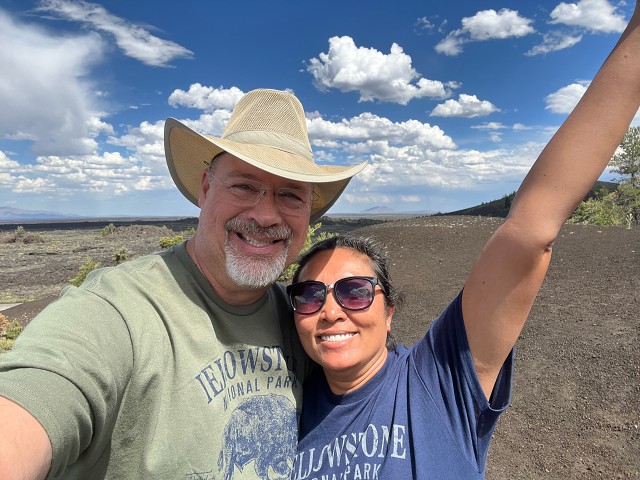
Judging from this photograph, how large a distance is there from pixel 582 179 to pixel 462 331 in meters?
0.69

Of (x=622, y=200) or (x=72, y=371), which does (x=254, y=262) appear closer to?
(x=72, y=371)

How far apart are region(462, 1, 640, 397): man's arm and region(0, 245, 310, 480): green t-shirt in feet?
2.79

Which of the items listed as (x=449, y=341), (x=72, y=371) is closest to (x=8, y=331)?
(x=72, y=371)

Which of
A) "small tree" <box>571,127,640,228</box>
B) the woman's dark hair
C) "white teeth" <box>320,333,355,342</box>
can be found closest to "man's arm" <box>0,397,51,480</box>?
"white teeth" <box>320,333,355,342</box>

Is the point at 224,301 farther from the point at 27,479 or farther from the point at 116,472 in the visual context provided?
the point at 27,479

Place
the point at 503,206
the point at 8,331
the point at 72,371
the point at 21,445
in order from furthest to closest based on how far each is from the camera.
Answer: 1. the point at 503,206
2. the point at 8,331
3. the point at 72,371
4. the point at 21,445

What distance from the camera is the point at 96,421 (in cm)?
139

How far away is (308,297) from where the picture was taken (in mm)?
2154

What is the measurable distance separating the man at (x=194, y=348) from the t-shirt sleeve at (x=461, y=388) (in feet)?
2.02

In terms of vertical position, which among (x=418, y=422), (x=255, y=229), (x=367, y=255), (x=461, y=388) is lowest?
(x=418, y=422)

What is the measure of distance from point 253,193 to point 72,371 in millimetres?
1050

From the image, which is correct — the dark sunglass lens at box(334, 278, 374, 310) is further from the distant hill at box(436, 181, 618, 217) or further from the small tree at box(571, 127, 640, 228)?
the distant hill at box(436, 181, 618, 217)

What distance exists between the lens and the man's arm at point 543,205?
1.58m

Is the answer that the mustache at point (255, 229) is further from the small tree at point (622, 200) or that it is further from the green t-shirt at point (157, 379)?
the small tree at point (622, 200)
